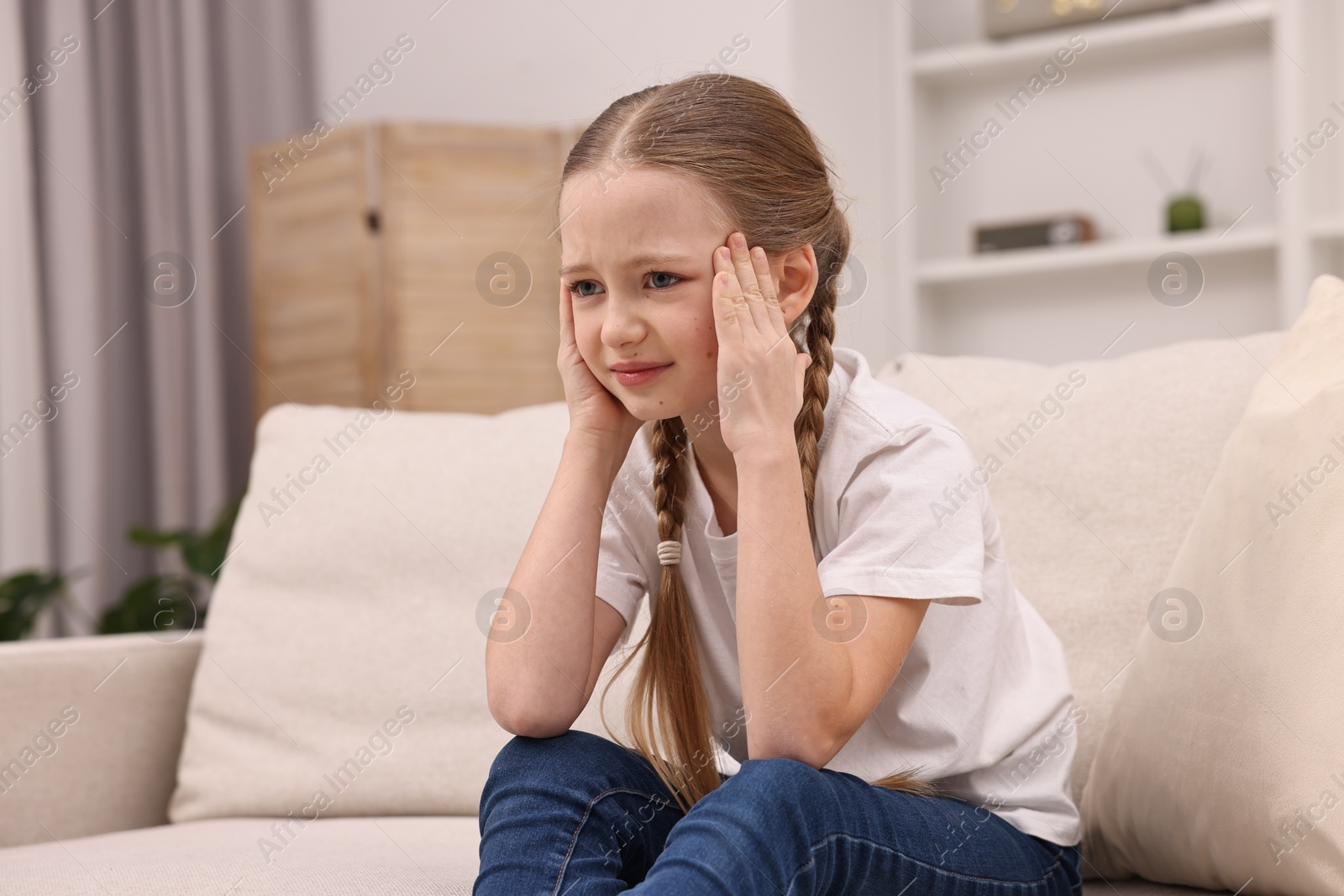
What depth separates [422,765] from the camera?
4.20 ft

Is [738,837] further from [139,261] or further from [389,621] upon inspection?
[139,261]

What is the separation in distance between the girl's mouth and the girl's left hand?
0.20ft

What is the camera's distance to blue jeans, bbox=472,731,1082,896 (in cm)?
73

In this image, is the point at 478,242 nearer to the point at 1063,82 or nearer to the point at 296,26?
the point at 296,26

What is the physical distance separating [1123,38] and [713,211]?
7.80ft

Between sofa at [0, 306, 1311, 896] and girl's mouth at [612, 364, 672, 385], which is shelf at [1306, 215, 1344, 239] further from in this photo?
girl's mouth at [612, 364, 672, 385]

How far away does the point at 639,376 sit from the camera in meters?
0.94

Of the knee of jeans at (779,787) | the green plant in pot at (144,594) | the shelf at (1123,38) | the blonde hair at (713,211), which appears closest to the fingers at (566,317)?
the blonde hair at (713,211)

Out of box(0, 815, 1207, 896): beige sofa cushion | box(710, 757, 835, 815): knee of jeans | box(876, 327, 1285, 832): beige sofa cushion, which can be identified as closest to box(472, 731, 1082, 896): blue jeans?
box(710, 757, 835, 815): knee of jeans

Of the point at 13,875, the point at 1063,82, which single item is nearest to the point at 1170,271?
the point at 1063,82

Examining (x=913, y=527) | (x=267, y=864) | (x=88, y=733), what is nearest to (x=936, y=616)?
(x=913, y=527)

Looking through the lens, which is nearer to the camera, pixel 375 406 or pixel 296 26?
pixel 375 406

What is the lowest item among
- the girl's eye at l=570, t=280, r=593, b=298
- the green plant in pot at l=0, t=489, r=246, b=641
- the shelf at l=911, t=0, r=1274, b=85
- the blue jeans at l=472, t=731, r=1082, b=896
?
the green plant in pot at l=0, t=489, r=246, b=641

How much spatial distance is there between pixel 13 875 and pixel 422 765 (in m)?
0.39
